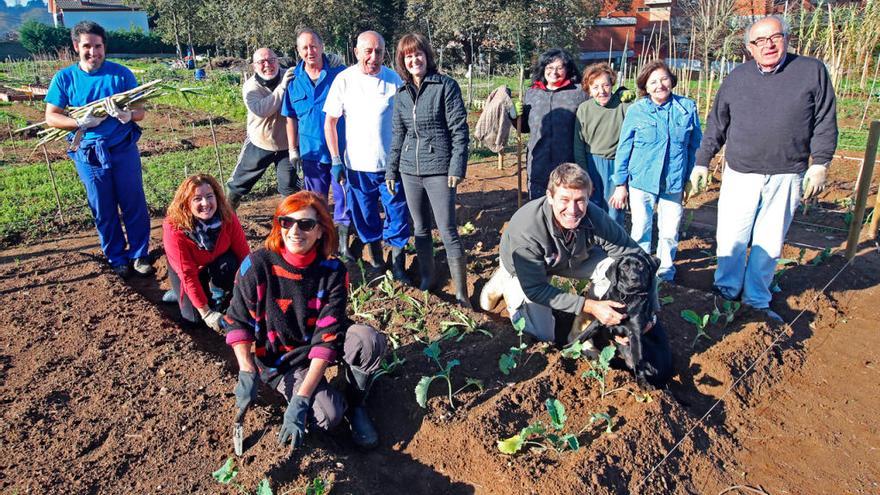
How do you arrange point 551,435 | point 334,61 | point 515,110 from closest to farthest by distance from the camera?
point 551,435 < point 334,61 < point 515,110

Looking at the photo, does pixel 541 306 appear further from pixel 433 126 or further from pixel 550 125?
pixel 550 125

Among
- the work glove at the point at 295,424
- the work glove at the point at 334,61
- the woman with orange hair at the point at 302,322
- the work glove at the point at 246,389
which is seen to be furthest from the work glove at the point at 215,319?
the work glove at the point at 334,61

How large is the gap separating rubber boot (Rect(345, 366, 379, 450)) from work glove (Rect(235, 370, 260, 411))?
0.43m

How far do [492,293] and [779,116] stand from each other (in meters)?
1.97

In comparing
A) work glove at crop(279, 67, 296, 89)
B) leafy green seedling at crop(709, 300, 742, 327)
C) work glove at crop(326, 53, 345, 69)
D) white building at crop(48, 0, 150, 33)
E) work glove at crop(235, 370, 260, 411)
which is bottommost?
leafy green seedling at crop(709, 300, 742, 327)

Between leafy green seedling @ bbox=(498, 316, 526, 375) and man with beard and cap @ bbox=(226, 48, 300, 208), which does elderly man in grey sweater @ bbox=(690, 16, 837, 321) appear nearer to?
leafy green seedling @ bbox=(498, 316, 526, 375)

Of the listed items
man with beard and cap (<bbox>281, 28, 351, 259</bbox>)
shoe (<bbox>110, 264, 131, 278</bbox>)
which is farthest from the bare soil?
man with beard and cap (<bbox>281, 28, 351, 259</bbox>)

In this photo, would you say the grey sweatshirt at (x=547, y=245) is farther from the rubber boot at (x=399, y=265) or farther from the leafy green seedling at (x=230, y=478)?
the leafy green seedling at (x=230, y=478)

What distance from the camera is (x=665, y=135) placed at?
13.0ft

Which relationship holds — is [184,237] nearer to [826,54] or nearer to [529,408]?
[529,408]

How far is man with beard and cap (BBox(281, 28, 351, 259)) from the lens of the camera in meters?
4.36

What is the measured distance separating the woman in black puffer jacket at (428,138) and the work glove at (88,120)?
2143 millimetres

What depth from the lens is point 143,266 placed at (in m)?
4.80

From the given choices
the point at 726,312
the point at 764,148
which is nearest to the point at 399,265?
the point at 726,312
